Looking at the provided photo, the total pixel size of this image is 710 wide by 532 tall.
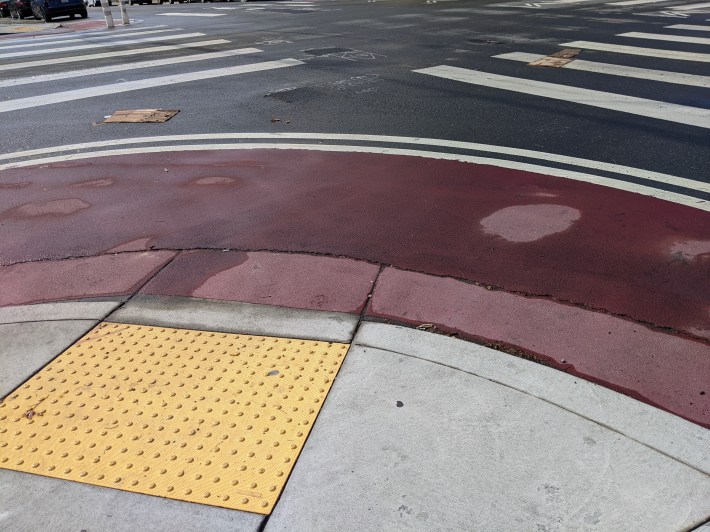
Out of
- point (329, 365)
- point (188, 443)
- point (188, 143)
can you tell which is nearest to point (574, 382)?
point (329, 365)

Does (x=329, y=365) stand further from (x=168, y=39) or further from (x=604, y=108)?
(x=168, y=39)

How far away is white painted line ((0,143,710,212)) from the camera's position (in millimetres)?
5484

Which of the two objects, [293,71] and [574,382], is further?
[293,71]

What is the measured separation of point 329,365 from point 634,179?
3.98 m

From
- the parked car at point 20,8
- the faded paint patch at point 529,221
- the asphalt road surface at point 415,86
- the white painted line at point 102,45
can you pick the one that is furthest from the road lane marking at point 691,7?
the parked car at point 20,8

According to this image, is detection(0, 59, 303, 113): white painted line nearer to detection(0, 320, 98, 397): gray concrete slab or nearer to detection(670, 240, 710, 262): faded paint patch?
detection(0, 320, 98, 397): gray concrete slab

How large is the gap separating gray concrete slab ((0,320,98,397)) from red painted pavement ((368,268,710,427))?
1.85 metres

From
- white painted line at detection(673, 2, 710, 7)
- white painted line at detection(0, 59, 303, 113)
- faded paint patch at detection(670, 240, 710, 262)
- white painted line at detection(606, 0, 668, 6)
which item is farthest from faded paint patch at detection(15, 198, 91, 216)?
white painted line at detection(606, 0, 668, 6)

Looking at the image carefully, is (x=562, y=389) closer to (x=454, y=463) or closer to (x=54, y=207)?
(x=454, y=463)

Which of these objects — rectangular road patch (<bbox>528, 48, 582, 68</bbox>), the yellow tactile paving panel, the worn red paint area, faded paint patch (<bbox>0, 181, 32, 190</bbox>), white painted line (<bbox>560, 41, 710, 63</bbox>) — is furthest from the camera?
white painted line (<bbox>560, 41, 710, 63</bbox>)

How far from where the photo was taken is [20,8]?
29.0 meters

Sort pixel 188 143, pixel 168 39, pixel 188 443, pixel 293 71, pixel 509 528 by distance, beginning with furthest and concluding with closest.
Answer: pixel 168 39 < pixel 293 71 < pixel 188 143 < pixel 188 443 < pixel 509 528

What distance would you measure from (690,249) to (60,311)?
440 cm

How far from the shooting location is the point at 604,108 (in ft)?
26.9
